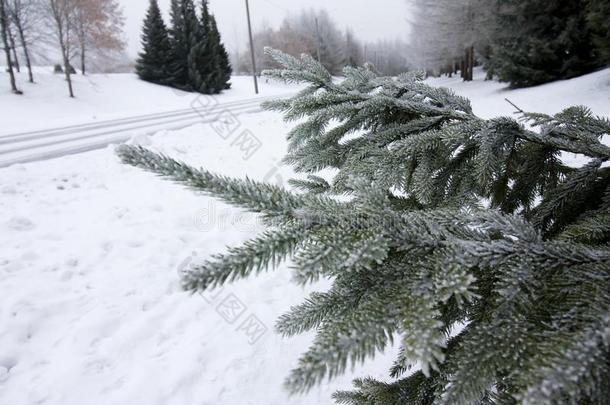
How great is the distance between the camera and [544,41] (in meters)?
15.2

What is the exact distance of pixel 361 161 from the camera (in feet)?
4.96

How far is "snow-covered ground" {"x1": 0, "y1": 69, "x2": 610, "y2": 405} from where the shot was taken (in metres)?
2.90

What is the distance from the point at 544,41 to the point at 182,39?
29186 millimetres

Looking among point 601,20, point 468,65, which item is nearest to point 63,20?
point 601,20

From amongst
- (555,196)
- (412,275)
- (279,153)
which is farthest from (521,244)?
(279,153)

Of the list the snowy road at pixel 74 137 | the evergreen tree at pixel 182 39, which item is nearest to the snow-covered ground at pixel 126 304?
the snowy road at pixel 74 137

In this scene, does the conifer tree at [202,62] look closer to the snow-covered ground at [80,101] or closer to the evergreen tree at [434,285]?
the snow-covered ground at [80,101]

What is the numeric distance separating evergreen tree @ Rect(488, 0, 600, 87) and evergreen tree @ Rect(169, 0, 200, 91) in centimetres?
2580

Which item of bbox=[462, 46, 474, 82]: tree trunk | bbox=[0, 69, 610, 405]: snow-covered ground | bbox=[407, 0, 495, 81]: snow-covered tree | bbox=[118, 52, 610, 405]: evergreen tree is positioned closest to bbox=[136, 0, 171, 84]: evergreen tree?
bbox=[407, 0, 495, 81]: snow-covered tree

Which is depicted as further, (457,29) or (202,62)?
(202,62)

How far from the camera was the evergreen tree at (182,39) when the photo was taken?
31.7 metres

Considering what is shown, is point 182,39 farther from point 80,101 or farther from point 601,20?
point 601,20

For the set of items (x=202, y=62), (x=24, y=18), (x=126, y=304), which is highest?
(x=24, y=18)

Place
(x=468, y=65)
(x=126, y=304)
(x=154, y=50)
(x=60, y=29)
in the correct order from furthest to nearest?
(x=468, y=65)
(x=154, y=50)
(x=60, y=29)
(x=126, y=304)
